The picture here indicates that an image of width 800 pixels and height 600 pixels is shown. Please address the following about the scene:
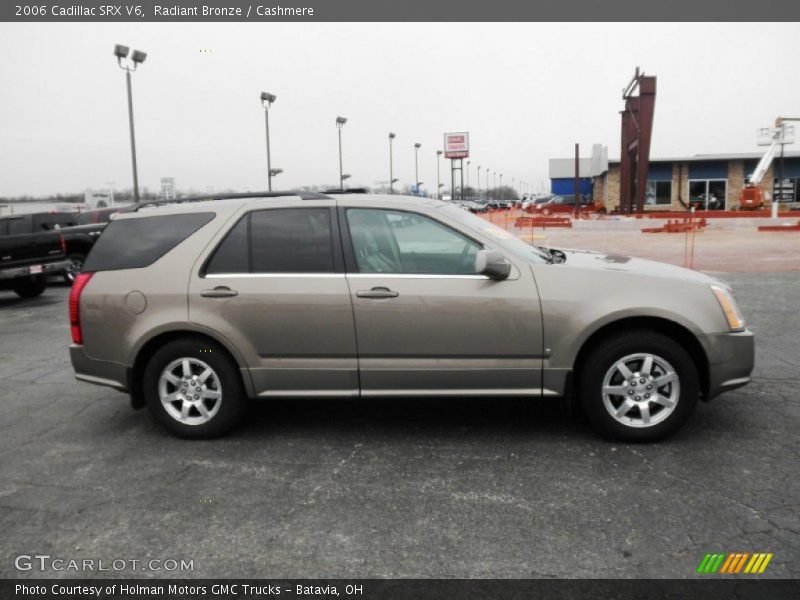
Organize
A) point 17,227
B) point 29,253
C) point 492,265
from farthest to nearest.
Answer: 1. point 17,227
2. point 29,253
3. point 492,265

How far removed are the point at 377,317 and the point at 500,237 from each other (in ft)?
3.53

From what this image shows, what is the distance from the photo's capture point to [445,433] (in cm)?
487

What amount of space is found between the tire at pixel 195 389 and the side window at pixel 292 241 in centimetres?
72

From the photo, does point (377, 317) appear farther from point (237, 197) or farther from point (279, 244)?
point (237, 197)

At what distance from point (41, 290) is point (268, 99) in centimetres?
2147

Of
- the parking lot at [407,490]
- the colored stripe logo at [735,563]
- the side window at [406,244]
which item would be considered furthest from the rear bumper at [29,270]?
the colored stripe logo at [735,563]

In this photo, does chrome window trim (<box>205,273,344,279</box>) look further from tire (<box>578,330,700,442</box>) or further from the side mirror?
tire (<box>578,330,700,442</box>)

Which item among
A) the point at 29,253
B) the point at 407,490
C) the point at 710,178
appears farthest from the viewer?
the point at 710,178

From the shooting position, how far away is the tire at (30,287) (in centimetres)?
1423

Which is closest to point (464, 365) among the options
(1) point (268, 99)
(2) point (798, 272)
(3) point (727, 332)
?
(3) point (727, 332)

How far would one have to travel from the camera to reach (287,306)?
15.0 ft
